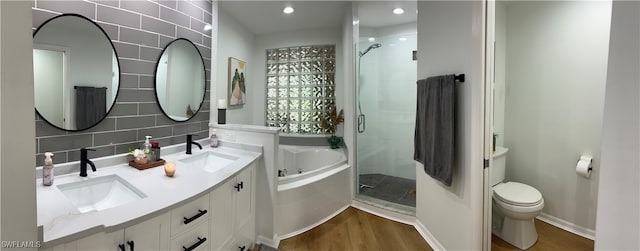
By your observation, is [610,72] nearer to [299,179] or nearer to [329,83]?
[299,179]

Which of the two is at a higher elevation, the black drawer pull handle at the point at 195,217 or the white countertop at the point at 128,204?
the white countertop at the point at 128,204

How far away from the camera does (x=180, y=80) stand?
2.05m

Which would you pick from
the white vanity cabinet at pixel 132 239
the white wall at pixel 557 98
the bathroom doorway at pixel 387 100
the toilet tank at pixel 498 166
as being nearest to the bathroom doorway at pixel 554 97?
the white wall at pixel 557 98

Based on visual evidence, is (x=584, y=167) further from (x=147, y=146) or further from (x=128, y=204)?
(x=147, y=146)

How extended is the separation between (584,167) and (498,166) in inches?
23.0

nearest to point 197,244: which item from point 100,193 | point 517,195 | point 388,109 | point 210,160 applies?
point 100,193

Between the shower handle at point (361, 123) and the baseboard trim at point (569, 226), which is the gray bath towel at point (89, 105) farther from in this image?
the baseboard trim at point (569, 226)

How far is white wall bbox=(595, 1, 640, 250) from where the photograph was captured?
0.59m

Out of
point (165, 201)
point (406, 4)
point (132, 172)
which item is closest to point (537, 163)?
point (406, 4)

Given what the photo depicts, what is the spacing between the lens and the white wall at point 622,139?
59 cm

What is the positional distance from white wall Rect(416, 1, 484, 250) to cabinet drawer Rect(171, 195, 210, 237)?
1600 millimetres

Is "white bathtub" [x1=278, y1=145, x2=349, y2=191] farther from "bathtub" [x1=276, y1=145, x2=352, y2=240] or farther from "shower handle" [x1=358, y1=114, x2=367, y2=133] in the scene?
"shower handle" [x1=358, y1=114, x2=367, y2=133]

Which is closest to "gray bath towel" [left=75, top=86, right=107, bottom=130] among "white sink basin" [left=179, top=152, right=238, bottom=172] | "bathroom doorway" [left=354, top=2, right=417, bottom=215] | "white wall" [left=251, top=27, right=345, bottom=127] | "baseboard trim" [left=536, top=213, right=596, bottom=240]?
"white sink basin" [left=179, top=152, right=238, bottom=172]

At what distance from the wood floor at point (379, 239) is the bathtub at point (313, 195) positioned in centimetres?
9
